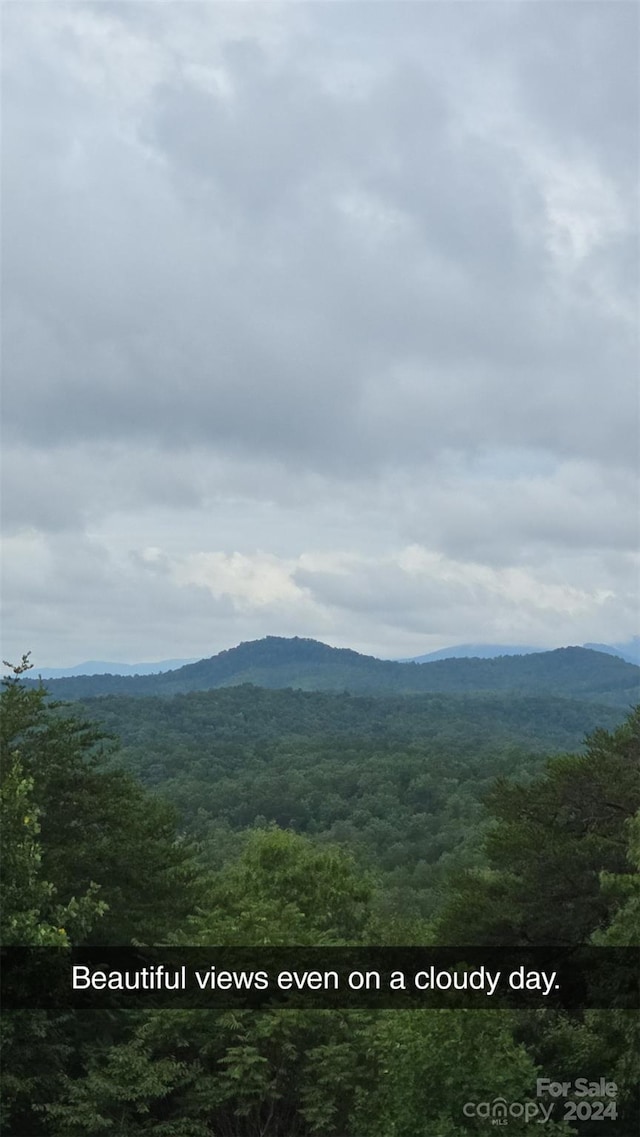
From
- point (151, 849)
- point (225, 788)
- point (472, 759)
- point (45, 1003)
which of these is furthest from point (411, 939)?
point (472, 759)

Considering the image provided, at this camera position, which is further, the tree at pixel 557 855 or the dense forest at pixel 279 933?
the tree at pixel 557 855

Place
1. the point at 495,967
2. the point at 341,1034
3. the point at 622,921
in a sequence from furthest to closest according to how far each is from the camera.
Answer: the point at 495,967 → the point at 341,1034 → the point at 622,921

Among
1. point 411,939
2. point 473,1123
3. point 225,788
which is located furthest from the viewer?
point 225,788

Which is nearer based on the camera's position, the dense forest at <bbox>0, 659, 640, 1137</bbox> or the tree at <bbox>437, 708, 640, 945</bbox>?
the dense forest at <bbox>0, 659, 640, 1137</bbox>

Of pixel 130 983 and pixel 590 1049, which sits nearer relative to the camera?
pixel 590 1049

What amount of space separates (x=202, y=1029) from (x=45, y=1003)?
514cm

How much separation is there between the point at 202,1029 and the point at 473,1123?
9.07 meters

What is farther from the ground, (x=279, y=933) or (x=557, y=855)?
(x=557, y=855)

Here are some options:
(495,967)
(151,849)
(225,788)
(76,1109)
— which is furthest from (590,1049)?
(225,788)

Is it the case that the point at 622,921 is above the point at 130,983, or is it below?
above

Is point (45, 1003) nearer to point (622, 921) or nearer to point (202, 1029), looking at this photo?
point (202, 1029)

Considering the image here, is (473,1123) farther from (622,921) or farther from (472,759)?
(472,759)

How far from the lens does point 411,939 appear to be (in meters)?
39.3

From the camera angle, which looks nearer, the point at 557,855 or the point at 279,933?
the point at 279,933
